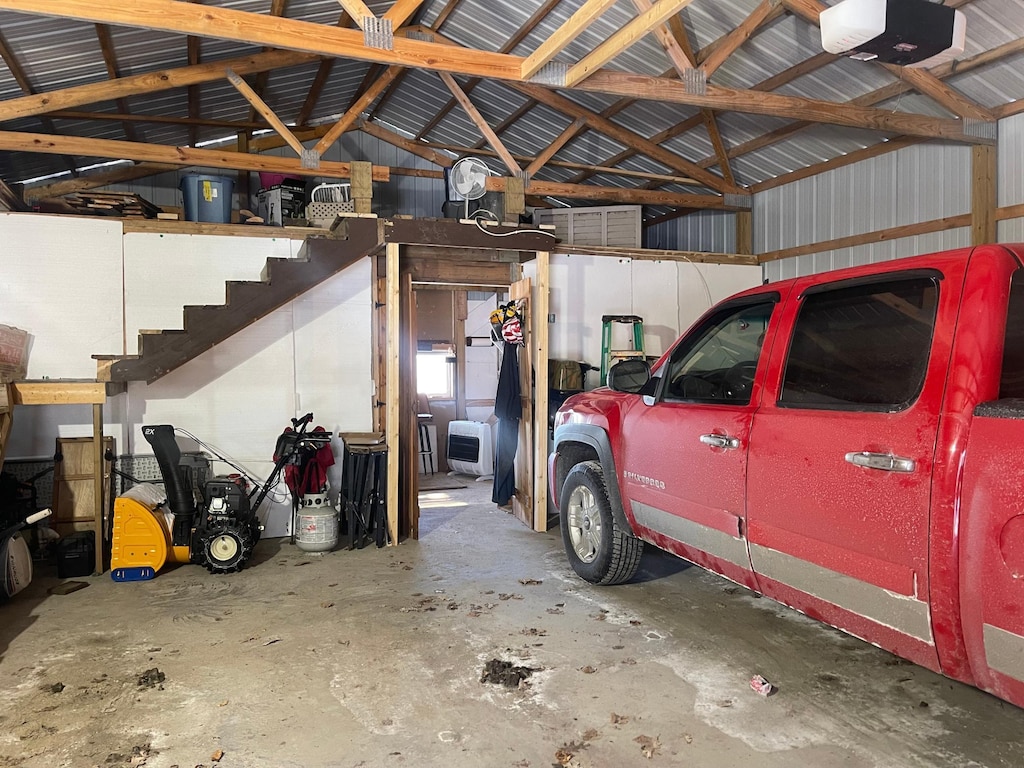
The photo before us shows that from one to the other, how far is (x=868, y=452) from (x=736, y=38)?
12.9ft

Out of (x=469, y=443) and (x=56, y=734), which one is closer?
(x=56, y=734)

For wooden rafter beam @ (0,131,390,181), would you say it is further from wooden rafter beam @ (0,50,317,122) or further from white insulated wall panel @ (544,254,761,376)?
white insulated wall panel @ (544,254,761,376)

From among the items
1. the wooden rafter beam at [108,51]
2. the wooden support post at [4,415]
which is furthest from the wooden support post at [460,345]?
the wooden support post at [4,415]

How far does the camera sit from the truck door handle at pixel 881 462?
2176 millimetres

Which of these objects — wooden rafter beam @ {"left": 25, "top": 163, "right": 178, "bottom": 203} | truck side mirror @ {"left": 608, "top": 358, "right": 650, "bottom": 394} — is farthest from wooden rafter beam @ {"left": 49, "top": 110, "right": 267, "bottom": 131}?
truck side mirror @ {"left": 608, "top": 358, "right": 650, "bottom": 394}

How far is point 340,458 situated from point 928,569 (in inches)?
202

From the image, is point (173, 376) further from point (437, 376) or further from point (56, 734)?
point (437, 376)

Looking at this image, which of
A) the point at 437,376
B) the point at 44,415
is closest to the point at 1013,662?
the point at 44,415

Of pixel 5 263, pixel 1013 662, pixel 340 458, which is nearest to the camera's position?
pixel 1013 662

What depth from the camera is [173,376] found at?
5.92m

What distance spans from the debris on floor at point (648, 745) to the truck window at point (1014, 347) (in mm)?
1695

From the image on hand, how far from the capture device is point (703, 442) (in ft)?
10.3

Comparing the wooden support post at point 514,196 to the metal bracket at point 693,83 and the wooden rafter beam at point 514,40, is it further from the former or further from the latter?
the metal bracket at point 693,83

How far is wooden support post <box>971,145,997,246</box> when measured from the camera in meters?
5.30
